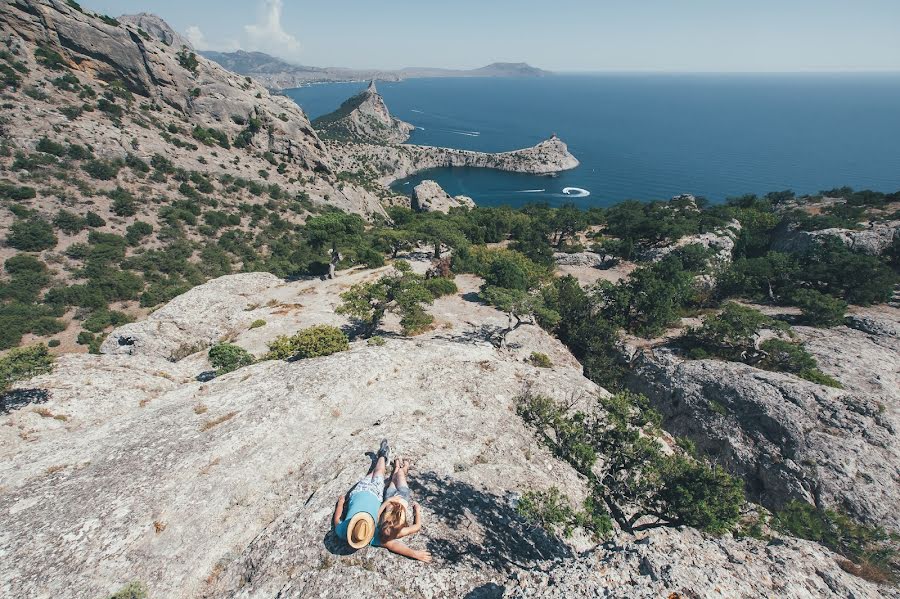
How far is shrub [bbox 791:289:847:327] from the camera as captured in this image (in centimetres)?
3866

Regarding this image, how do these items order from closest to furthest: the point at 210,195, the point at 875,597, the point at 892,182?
the point at 875,597 → the point at 210,195 → the point at 892,182

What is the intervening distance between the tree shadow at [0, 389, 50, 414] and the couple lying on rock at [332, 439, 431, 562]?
997 inches

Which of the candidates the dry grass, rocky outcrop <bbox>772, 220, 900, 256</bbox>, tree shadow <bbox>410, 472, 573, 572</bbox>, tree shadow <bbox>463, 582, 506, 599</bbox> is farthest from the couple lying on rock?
rocky outcrop <bbox>772, 220, 900, 256</bbox>

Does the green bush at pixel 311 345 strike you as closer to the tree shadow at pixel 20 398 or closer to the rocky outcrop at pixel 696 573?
the tree shadow at pixel 20 398

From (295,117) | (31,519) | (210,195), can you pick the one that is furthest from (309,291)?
(295,117)

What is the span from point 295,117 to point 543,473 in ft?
486

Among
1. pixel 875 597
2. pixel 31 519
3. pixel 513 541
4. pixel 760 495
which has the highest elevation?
pixel 875 597

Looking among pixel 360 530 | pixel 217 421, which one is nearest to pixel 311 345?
pixel 217 421

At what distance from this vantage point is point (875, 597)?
43.7 ft

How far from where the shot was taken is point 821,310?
39094 mm

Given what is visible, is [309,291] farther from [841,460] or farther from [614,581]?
[841,460]

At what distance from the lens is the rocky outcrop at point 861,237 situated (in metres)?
53.1

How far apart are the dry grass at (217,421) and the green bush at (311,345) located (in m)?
8.49

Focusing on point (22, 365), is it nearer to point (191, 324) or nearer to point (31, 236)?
point (191, 324)
